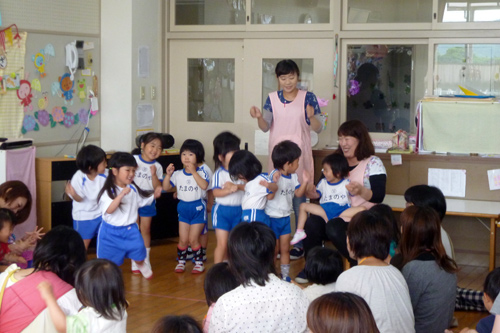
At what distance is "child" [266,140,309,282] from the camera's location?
462cm

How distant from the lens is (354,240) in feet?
9.48

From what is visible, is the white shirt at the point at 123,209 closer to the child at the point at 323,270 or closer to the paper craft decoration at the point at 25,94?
the paper craft decoration at the point at 25,94

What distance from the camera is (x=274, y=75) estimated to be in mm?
6453

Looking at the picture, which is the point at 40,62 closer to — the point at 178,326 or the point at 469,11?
the point at 469,11

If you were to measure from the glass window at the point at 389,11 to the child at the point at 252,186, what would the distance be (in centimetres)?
224

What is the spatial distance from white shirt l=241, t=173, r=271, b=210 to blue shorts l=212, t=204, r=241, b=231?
0.26 metres

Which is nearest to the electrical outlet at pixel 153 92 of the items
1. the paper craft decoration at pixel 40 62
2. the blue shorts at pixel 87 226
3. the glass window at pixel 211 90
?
the glass window at pixel 211 90

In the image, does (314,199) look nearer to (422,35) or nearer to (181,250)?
(181,250)

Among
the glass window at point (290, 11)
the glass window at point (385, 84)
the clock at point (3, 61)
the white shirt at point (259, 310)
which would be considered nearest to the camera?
the white shirt at point (259, 310)

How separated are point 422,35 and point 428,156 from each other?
4.35 ft

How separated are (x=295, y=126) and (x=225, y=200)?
86 centimetres

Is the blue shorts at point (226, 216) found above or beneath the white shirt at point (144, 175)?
beneath

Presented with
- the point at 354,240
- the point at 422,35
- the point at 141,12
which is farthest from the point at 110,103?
the point at 354,240

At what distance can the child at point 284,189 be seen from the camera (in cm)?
462
